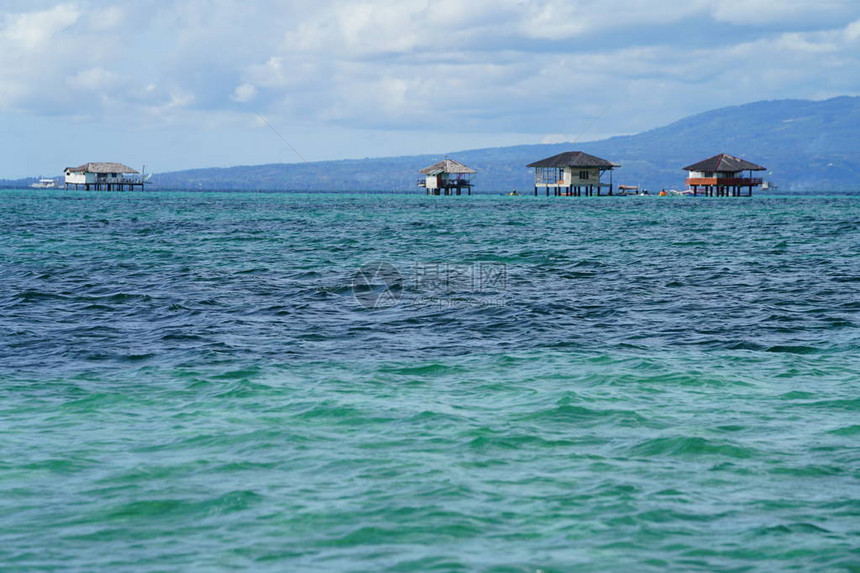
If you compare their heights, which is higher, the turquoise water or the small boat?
the small boat

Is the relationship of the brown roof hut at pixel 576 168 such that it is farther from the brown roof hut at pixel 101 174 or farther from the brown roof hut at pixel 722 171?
the brown roof hut at pixel 101 174

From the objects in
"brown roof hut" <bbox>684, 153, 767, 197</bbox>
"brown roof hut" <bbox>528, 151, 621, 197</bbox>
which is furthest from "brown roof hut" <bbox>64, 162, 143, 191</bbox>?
"brown roof hut" <bbox>684, 153, 767, 197</bbox>

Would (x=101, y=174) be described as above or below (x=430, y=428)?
above

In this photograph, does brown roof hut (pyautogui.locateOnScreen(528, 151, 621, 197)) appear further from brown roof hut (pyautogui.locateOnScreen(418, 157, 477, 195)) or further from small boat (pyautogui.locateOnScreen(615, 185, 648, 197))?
small boat (pyautogui.locateOnScreen(615, 185, 648, 197))

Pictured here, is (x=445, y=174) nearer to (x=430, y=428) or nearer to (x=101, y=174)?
(x=101, y=174)

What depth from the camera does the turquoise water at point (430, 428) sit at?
6.71m

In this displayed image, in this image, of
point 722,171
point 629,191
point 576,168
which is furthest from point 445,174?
point 722,171

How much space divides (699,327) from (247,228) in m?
37.7

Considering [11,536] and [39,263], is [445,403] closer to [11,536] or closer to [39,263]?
[11,536]

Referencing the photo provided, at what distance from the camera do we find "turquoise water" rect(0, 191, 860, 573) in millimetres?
6711

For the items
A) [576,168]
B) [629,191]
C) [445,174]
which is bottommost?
[629,191]

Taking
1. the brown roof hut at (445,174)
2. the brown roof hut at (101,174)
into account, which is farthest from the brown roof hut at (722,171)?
the brown roof hut at (101,174)

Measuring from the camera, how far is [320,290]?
72.1 feet

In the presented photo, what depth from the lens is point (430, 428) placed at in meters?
9.66
